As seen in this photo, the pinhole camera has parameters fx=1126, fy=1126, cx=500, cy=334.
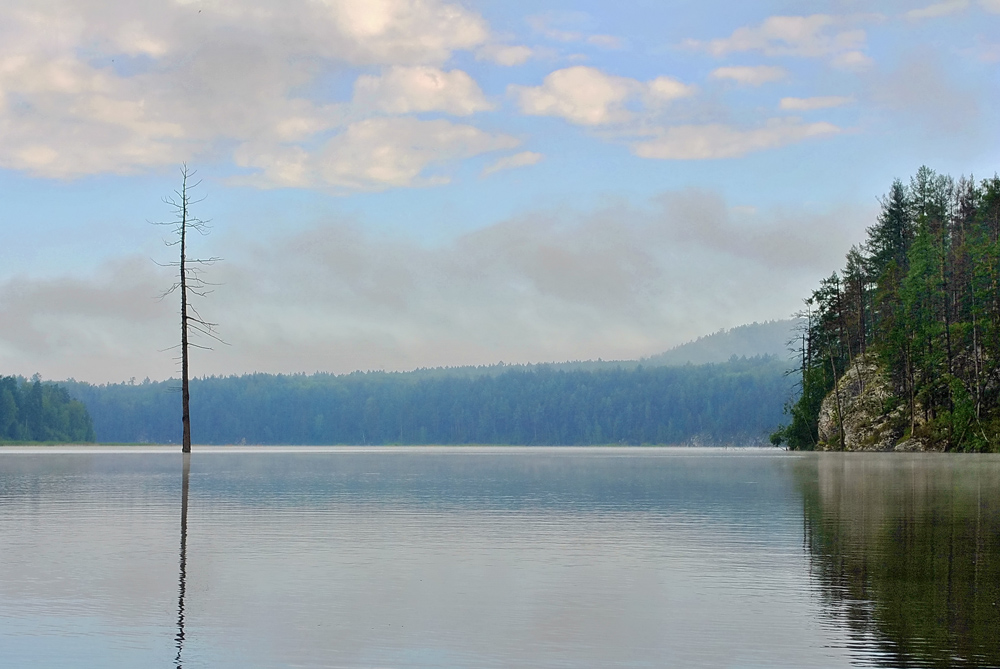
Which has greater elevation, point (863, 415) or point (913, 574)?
point (863, 415)

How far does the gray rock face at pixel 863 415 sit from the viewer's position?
326ft

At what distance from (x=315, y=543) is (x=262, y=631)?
648 cm

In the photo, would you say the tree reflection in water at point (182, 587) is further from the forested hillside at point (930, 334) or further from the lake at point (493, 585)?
the forested hillside at point (930, 334)

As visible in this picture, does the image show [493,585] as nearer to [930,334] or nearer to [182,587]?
[182,587]

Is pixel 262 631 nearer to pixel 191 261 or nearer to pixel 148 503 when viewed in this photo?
pixel 148 503

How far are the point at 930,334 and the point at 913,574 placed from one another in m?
89.9

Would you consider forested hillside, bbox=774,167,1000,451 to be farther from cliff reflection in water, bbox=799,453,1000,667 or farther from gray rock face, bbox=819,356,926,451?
cliff reflection in water, bbox=799,453,1000,667

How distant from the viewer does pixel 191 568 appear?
12.8 m

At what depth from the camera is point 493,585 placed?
11836mm

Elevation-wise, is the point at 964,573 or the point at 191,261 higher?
the point at 191,261

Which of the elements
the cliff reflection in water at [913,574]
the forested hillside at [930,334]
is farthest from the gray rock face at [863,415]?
the cliff reflection in water at [913,574]

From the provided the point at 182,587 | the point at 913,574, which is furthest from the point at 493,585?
the point at 913,574

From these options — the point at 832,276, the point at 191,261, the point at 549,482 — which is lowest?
the point at 549,482

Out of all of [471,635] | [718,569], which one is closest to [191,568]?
[471,635]
